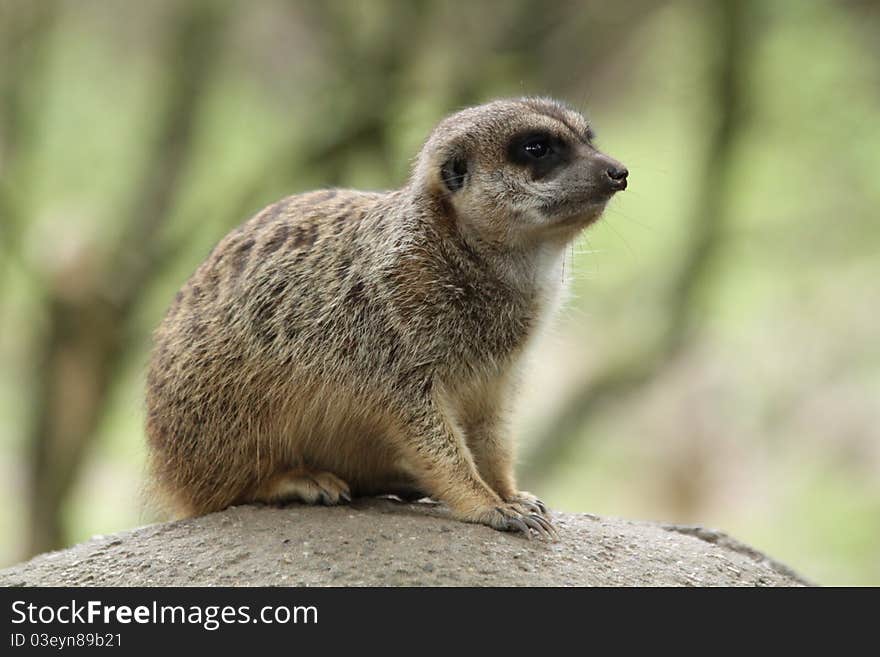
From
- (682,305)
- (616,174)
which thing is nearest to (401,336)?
(616,174)

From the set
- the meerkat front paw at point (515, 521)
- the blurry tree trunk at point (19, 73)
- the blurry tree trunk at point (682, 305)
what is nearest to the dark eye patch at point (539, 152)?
the meerkat front paw at point (515, 521)

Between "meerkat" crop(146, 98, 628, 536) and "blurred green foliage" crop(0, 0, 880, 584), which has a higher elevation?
"blurred green foliage" crop(0, 0, 880, 584)

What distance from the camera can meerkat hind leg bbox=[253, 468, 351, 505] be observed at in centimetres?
414

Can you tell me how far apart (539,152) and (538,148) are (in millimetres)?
14

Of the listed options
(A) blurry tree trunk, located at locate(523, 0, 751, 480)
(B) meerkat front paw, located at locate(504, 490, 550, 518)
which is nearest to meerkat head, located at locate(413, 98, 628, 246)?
(B) meerkat front paw, located at locate(504, 490, 550, 518)

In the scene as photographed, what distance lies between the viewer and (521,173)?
13.3 ft

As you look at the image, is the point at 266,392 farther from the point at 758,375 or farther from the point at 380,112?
the point at 758,375

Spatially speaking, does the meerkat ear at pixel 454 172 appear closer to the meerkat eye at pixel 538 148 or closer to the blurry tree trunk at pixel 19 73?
the meerkat eye at pixel 538 148

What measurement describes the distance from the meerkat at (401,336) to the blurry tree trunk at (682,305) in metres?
4.45

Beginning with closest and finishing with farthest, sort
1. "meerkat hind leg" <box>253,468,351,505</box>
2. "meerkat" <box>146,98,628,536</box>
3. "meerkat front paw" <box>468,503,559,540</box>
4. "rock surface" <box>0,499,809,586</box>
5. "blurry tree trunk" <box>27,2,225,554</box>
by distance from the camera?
"rock surface" <box>0,499,809,586</box> → "meerkat front paw" <box>468,503,559,540</box> → "meerkat" <box>146,98,628,536</box> → "meerkat hind leg" <box>253,468,351,505</box> → "blurry tree trunk" <box>27,2,225,554</box>

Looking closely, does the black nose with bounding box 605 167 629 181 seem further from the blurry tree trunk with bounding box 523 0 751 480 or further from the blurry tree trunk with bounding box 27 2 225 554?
the blurry tree trunk with bounding box 523 0 751 480

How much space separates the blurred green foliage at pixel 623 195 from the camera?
816 cm

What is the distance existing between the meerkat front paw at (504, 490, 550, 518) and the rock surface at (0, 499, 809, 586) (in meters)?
0.09

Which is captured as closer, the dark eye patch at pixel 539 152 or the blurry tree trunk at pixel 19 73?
the dark eye patch at pixel 539 152
